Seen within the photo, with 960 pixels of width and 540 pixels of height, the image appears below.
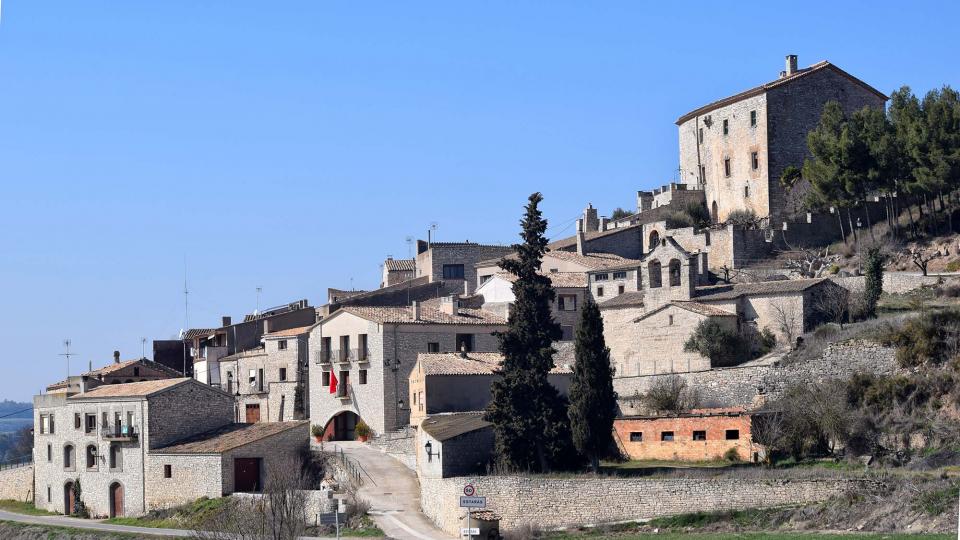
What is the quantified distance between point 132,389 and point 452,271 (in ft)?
73.5

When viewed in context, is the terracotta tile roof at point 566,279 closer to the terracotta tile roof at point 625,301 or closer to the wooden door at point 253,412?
the terracotta tile roof at point 625,301

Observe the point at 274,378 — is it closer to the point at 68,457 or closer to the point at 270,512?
the point at 68,457

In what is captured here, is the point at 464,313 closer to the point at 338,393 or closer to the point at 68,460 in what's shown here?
the point at 338,393

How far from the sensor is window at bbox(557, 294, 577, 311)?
67250 millimetres

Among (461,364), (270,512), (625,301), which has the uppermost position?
(625,301)

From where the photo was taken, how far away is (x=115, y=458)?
6347 centimetres

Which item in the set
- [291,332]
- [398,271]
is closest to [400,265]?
[398,271]

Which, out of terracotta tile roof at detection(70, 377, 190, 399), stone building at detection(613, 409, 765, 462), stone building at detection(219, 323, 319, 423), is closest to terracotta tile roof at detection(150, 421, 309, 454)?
terracotta tile roof at detection(70, 377, 190, 399)

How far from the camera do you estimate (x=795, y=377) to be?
51844 mm

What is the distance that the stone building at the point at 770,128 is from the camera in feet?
244

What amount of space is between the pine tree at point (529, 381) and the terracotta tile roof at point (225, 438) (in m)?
14.1

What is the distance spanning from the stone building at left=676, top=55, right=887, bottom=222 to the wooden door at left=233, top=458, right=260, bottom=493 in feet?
94.5

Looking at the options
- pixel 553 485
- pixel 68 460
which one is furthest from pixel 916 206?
pixel 68 460

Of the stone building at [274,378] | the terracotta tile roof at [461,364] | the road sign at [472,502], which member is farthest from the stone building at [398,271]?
the road sign at [472,502]
